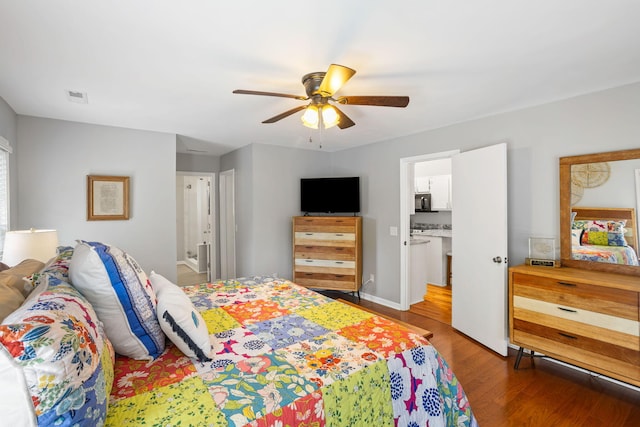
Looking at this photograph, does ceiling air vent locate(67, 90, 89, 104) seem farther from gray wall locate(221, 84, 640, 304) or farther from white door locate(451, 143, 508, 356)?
white door locate(451, 143, 508, 356)

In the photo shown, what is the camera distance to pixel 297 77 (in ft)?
7.41

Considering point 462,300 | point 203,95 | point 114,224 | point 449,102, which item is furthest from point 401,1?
point 114,224

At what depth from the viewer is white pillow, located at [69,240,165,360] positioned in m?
1.30

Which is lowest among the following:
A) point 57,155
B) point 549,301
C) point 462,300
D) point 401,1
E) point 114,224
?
point 462,300

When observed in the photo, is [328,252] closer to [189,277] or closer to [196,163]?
[196,163]

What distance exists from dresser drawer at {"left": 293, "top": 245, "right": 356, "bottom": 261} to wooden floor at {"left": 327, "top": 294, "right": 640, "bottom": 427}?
170 centimetres

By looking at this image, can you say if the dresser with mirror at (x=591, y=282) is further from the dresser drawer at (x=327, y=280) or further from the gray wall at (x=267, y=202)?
the gray wall at (x=267, y=202)

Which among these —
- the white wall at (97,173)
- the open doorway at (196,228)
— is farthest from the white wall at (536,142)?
the open doorway at (196,228)

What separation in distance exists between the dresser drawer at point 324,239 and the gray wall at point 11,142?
3.02 m

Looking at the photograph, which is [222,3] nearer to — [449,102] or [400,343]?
[400,343]

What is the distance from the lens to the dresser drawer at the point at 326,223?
428 cm

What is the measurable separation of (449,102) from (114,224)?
3837 millimetres

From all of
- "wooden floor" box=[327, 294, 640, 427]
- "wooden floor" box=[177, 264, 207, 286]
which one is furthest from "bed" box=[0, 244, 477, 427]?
"wooden floor" box=[177, 264, 207, 286]

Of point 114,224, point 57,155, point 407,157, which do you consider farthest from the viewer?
point 407,157
